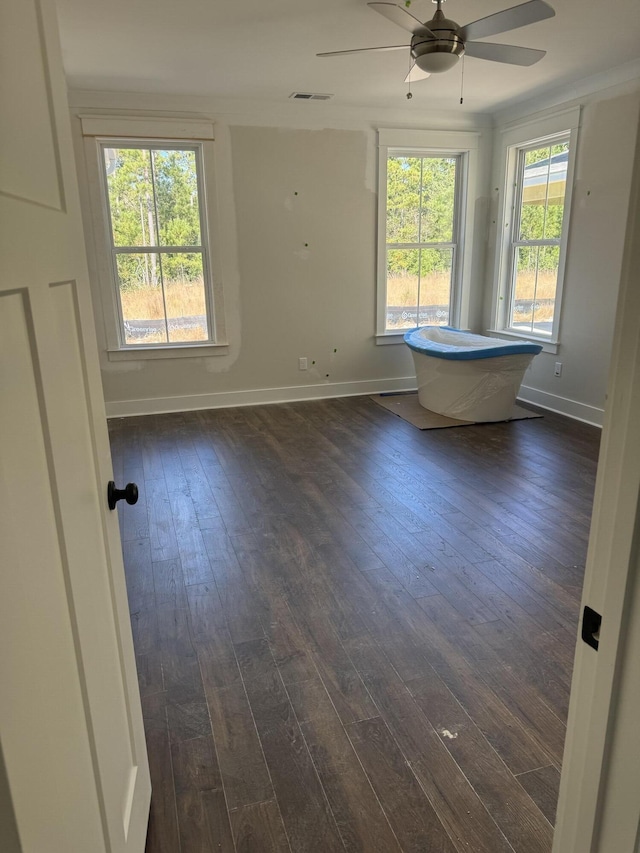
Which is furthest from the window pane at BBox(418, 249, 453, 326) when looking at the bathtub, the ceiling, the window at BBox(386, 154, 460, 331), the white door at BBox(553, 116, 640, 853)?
the white door at BBox(553, 116, 640, 853)

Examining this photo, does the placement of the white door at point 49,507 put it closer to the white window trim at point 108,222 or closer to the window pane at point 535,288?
the white window trim at point 108,222

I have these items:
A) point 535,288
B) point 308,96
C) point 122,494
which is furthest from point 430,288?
point 122,494

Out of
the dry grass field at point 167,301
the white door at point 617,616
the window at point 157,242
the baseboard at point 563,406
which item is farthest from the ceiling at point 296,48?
the white door at point 617,616

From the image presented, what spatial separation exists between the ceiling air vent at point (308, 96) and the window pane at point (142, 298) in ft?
5.84

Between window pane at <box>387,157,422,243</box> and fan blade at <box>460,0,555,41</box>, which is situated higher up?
fan blade at <box>460,0,555,41</box>

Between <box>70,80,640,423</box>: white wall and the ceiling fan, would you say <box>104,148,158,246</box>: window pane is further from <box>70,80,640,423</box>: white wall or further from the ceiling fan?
the ceiling fan

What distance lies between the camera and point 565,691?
1.88m

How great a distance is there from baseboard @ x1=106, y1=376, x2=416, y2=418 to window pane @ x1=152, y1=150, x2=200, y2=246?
141cm

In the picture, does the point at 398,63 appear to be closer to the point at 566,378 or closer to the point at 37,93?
the point at 566,378

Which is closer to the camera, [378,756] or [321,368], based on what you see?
[378,756]

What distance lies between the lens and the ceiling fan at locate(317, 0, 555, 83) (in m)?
2.63

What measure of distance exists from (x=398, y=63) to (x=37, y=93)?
3809mm

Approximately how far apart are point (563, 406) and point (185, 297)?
11.6 feet

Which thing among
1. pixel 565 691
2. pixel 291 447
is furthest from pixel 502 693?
pixel 291 447
